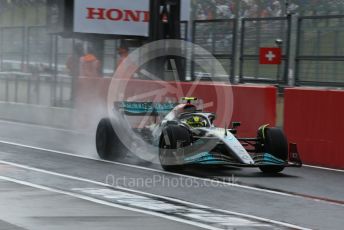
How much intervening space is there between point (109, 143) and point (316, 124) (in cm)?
371

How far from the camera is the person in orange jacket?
19.9 m

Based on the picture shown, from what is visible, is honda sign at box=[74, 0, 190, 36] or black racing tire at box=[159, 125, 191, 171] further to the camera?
honda sign at box=[74, 0, 190, 36]

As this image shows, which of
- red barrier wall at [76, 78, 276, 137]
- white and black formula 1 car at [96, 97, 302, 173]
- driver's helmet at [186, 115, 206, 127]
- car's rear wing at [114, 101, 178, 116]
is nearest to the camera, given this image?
white and black formula 1 car at [96, 97, 302, 173]

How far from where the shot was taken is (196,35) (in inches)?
715

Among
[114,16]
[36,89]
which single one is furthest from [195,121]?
[36,89]

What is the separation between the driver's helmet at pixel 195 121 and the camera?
35.5 feet

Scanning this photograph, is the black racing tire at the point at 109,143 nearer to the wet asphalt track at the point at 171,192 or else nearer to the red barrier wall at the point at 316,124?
the wet asphalt track at the point at 171,192

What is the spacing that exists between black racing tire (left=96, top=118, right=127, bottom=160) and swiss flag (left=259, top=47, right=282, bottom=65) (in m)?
5.46

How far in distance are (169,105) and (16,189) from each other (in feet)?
12.7

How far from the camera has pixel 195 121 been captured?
1086 centimetres

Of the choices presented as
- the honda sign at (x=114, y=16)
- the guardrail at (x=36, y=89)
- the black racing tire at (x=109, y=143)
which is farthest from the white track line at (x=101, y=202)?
the honda sign at (x=114, y=16)

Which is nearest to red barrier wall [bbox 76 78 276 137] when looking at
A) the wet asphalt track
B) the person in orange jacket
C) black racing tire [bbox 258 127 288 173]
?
the wet asphalt track

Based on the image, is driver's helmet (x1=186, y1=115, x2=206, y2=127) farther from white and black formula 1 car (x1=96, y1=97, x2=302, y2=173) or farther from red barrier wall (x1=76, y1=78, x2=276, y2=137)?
red barrier wall (x1=76, y1=78, x2=276, y2=137)

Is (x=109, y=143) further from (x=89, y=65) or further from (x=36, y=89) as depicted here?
(x=36, y=89)
